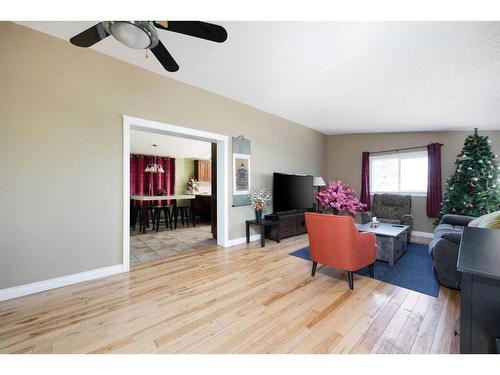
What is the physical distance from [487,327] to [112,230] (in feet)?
11.0

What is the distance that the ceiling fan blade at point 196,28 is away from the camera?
57.7 inches

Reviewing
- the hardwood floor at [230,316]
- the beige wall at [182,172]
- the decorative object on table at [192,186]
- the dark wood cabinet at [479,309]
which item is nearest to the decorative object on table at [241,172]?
the hardwood floor at [230,316]

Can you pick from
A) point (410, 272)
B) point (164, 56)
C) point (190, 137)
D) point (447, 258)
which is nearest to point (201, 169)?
point (190, 137)

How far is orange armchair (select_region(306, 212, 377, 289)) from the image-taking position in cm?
223

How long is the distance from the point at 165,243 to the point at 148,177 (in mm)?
4368

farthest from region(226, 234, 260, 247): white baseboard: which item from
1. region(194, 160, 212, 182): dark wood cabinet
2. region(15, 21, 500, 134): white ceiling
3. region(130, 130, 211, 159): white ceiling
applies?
region(194, 160, 212, 182): dark wood cabinet

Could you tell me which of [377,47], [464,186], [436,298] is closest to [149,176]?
[377,47]

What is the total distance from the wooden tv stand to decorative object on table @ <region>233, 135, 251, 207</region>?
0.68 meters

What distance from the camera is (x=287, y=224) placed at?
4359 mm

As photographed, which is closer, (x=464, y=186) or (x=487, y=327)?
(x=487, y=327)

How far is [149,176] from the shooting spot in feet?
25.4
